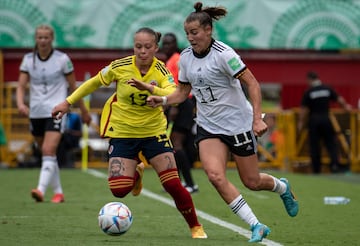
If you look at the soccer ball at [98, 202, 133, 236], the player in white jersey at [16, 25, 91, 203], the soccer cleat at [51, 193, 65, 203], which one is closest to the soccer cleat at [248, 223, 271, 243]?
the soccer ball at [98, 202, 133, 236]

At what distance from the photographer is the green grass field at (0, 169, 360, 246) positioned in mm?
8602

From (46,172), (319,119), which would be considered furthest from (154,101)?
(319,119)

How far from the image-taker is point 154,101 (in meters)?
8.47

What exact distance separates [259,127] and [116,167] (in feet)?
5.21

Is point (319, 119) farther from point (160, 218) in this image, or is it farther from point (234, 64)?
point (234, 64)

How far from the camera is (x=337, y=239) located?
8.80m

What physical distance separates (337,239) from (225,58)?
1947 mm

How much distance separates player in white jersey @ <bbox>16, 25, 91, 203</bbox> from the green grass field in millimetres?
412

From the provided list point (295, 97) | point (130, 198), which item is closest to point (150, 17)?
point (295, 97)

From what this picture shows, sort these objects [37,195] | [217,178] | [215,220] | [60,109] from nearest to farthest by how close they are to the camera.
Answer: [217,178]
[60,109]
[215,220]
[37,195]

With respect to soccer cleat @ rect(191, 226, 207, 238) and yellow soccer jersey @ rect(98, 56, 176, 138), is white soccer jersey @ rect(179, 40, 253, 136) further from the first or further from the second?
soccer cleat @ rect(191, 226, 207, 238)

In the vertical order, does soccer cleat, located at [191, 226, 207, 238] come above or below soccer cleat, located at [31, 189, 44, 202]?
above

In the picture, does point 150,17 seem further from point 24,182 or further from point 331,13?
point 24,182

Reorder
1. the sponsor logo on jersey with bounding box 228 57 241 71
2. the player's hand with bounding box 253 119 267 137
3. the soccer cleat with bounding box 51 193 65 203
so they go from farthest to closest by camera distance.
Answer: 1. the soccer cleat with bounding box 51 193 65 203
2. the sponsor logo on jersey with bounding box 228 57 241 71
3. the player's hand with bounding box 253 119 267 137
